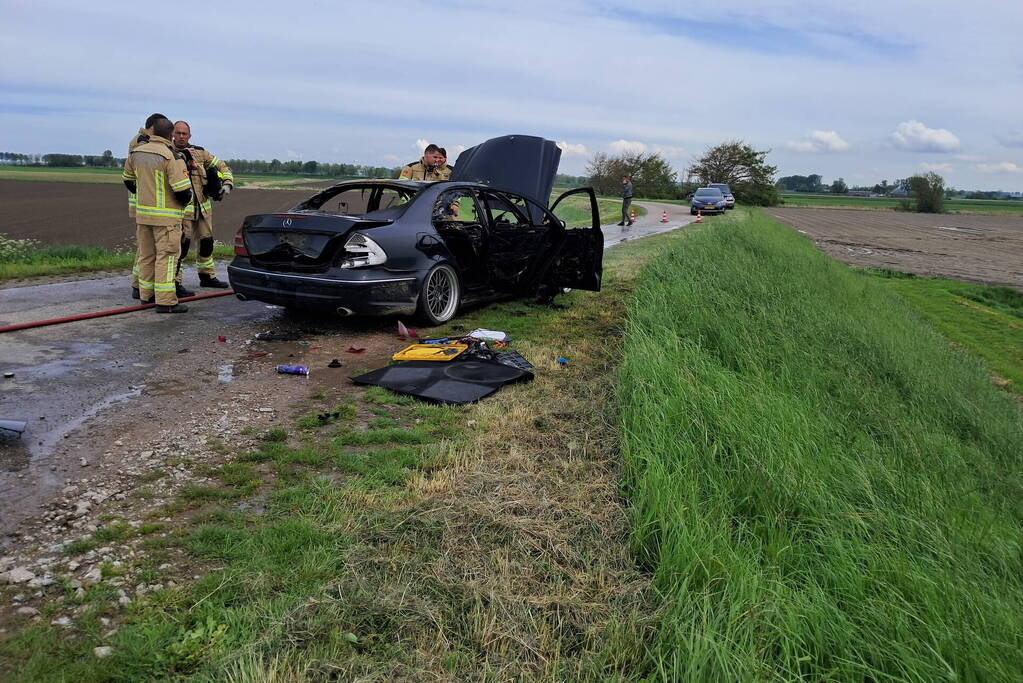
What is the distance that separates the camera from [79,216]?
2612cm

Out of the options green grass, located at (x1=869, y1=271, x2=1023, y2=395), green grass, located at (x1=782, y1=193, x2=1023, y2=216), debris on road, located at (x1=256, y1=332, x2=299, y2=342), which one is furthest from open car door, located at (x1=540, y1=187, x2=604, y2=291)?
green grass, located at (x1=782, y1=193, x2=1023, y2=216)

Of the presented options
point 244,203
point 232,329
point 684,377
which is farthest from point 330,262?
point 244,203

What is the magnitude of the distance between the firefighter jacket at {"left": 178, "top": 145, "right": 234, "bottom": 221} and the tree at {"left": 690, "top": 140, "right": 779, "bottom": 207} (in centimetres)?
5662

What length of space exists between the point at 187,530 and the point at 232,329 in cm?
418

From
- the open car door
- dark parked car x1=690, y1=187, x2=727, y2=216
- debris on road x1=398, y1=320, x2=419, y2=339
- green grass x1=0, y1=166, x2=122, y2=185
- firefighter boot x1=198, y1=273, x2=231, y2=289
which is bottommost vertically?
debris on road x1=398, y1=320, x2=419, y2=339

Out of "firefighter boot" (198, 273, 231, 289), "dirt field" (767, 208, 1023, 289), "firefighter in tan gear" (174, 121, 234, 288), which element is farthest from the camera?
"dirt field" (767, 208, 1023, 289)

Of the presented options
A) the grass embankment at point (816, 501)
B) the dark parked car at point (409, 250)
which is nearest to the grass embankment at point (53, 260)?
the dark parked car at point (409, 250)

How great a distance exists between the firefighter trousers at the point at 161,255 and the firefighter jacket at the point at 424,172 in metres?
3.93

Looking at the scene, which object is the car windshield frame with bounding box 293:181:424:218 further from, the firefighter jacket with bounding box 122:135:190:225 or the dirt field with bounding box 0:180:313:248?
the dirt field with bounding box 0:180:313:248

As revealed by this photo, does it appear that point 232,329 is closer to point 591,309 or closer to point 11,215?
point 591,309

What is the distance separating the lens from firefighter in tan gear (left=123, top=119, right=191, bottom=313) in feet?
23.8

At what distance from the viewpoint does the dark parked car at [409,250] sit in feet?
21.0

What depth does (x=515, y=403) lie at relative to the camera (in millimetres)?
4922

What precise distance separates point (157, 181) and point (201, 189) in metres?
1.31
